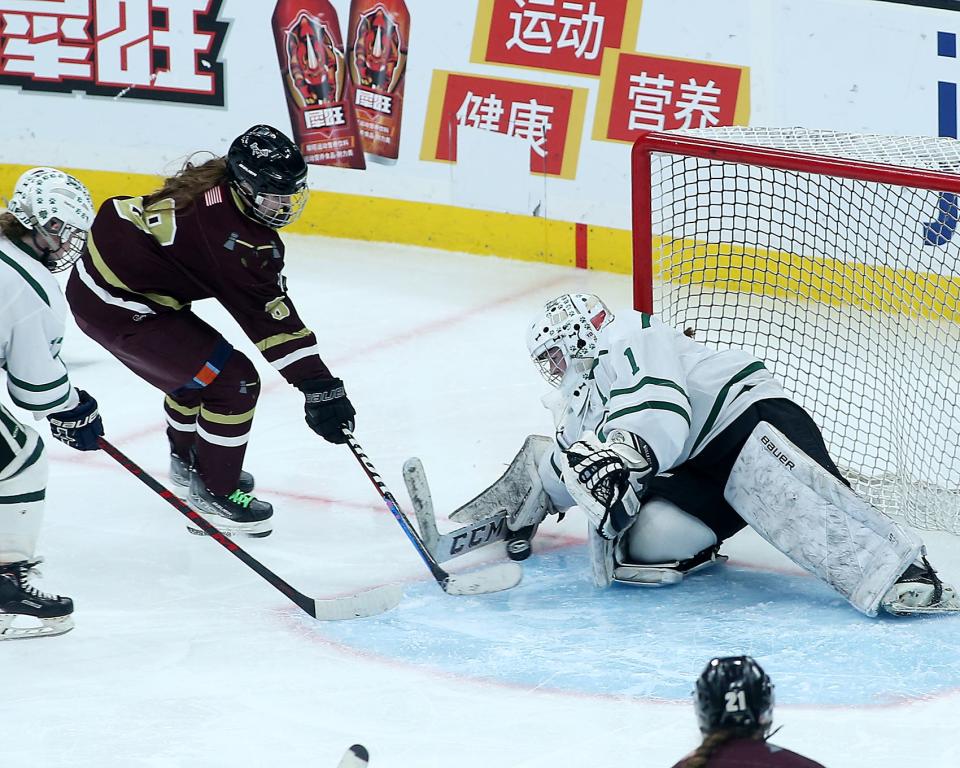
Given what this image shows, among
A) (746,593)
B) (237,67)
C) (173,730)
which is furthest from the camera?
(237,67)

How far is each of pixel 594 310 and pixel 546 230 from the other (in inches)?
107

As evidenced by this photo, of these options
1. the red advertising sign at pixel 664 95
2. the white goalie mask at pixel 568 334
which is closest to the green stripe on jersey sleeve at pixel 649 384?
the white goalie mask at pixel 568 334

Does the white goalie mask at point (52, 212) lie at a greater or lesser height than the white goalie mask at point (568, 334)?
greater

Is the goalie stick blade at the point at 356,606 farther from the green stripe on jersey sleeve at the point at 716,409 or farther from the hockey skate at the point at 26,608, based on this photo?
the green stripe on jersey sleeve at the point at 716,409

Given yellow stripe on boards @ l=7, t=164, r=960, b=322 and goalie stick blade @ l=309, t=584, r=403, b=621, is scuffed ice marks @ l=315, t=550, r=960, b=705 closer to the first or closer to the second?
goalie stick blade @ l=309, t=584, r=403, b=621

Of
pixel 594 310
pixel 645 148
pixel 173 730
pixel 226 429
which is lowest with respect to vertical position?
pixel 173 730

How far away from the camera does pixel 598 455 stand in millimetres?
3256

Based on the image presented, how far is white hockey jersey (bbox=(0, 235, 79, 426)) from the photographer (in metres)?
3.11

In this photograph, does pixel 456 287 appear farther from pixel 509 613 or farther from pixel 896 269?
pixel 509 613

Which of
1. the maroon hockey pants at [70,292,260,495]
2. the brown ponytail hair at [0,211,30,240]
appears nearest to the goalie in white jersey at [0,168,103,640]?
the brown ponytail hair at [0,211,30,240]

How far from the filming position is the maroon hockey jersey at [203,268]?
366cm

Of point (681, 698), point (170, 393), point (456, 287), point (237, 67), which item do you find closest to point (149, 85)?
point (237, 67)

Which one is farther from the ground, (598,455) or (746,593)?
(598,455)

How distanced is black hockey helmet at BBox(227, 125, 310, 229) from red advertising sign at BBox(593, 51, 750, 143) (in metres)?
2.37
